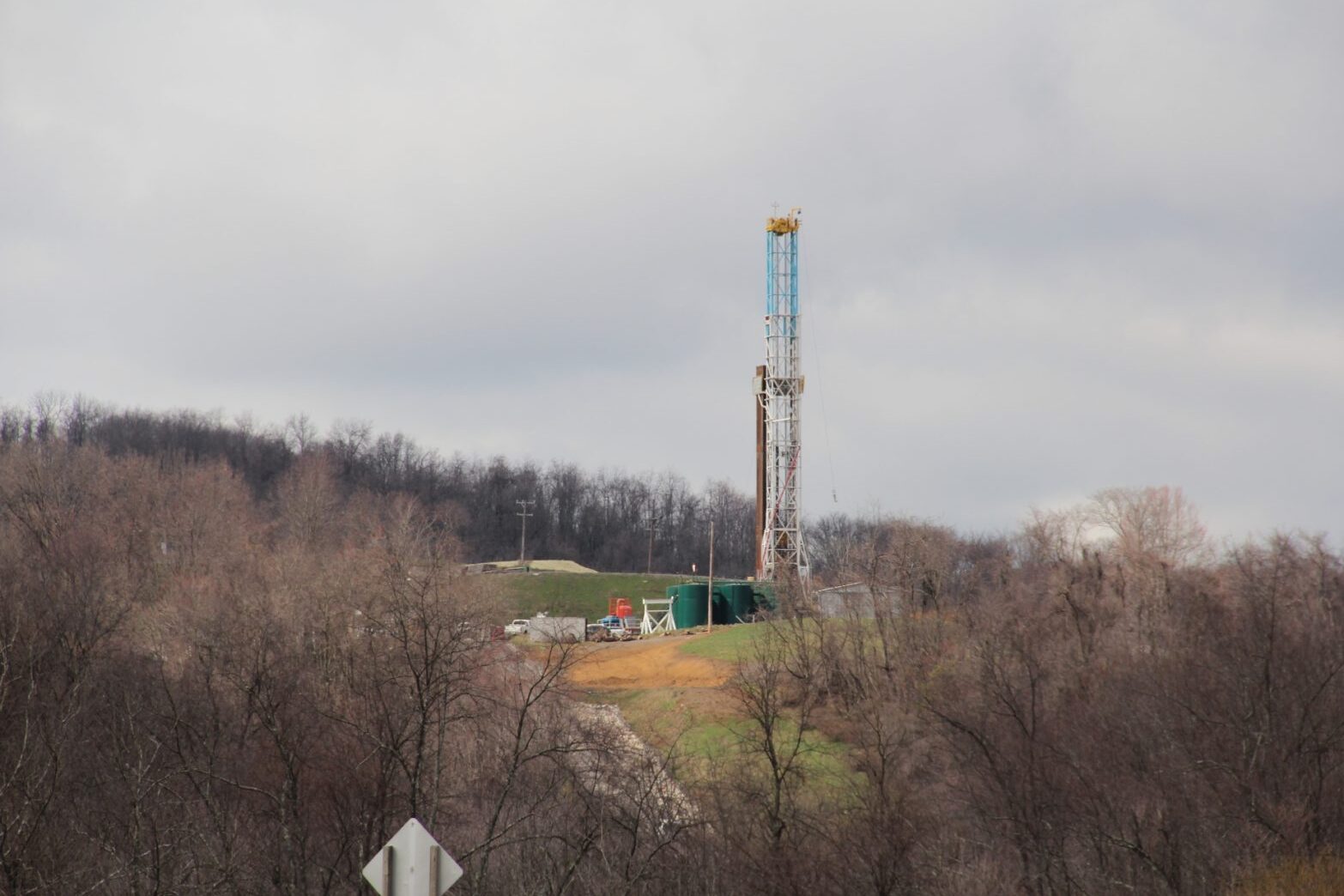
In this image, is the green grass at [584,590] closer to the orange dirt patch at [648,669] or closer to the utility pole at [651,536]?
the utility pole at [651,536]

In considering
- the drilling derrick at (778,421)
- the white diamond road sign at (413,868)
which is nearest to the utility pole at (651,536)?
the drilling derrick at (778,421)

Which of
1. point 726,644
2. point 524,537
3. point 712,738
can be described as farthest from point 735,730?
point 524,537

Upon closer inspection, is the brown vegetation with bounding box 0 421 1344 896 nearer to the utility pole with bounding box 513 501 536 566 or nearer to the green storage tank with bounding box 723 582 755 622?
the green storage tank with bounding box 723 582 755 622

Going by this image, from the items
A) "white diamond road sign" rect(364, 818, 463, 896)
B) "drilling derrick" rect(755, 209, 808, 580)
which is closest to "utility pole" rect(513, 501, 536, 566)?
"drilling derrick" rect(755, 209, 808, 580)

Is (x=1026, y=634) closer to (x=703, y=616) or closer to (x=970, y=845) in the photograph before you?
(x=970, y=845)

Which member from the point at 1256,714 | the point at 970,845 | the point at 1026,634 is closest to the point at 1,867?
the point at 970,845

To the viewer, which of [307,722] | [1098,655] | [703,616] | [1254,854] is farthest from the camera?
[703,616]
